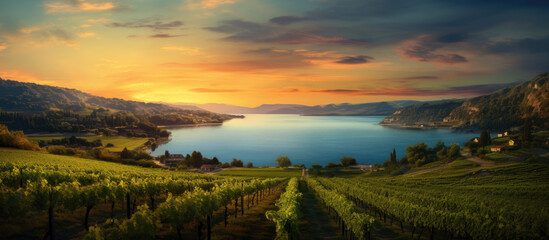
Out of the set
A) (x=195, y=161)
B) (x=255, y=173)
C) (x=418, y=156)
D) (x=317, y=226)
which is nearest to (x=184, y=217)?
(x=317, y=226)

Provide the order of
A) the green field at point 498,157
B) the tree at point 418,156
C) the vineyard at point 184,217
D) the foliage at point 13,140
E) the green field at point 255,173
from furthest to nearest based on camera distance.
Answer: the tree at point 418,156 → the green field at point 498,157 → the green field at point 255,173 → the foliage at point 13,140 → the vineyard at point 184,217

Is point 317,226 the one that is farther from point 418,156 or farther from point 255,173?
point 418,156

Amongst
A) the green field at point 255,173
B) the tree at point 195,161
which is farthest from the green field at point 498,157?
the tree at point 195,161

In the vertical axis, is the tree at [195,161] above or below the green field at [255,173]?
above

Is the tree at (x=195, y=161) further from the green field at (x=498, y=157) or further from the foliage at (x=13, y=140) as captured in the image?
the green field at (x=498, y=157)

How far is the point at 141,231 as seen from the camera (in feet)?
42.0

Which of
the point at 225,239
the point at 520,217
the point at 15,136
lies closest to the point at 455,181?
the point at 520,217

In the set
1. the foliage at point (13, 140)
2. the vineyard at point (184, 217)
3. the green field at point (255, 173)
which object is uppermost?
the foliage at point (13, 140)

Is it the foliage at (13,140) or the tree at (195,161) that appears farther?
the tree at (195,161)

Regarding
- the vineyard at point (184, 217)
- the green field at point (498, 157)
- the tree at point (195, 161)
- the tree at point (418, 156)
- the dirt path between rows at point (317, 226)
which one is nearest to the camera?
the vineyard at point (184, 217)

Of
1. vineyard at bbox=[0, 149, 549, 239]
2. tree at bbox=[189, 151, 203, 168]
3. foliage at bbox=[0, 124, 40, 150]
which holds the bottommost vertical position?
tree at bbox=[189, 151, 203, 168]

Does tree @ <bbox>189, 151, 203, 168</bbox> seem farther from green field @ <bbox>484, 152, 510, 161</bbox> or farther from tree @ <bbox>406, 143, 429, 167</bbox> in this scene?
green field @ <bbox>484, 152, 510, 161</bbox>

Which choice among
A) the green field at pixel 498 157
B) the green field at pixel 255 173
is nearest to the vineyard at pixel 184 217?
the green field at pixel 255 173

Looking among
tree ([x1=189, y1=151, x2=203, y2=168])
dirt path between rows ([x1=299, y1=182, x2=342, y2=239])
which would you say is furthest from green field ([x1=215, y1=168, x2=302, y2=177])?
dirt path between rows ([x1=299, y1=182, x2=342, y2=239])
